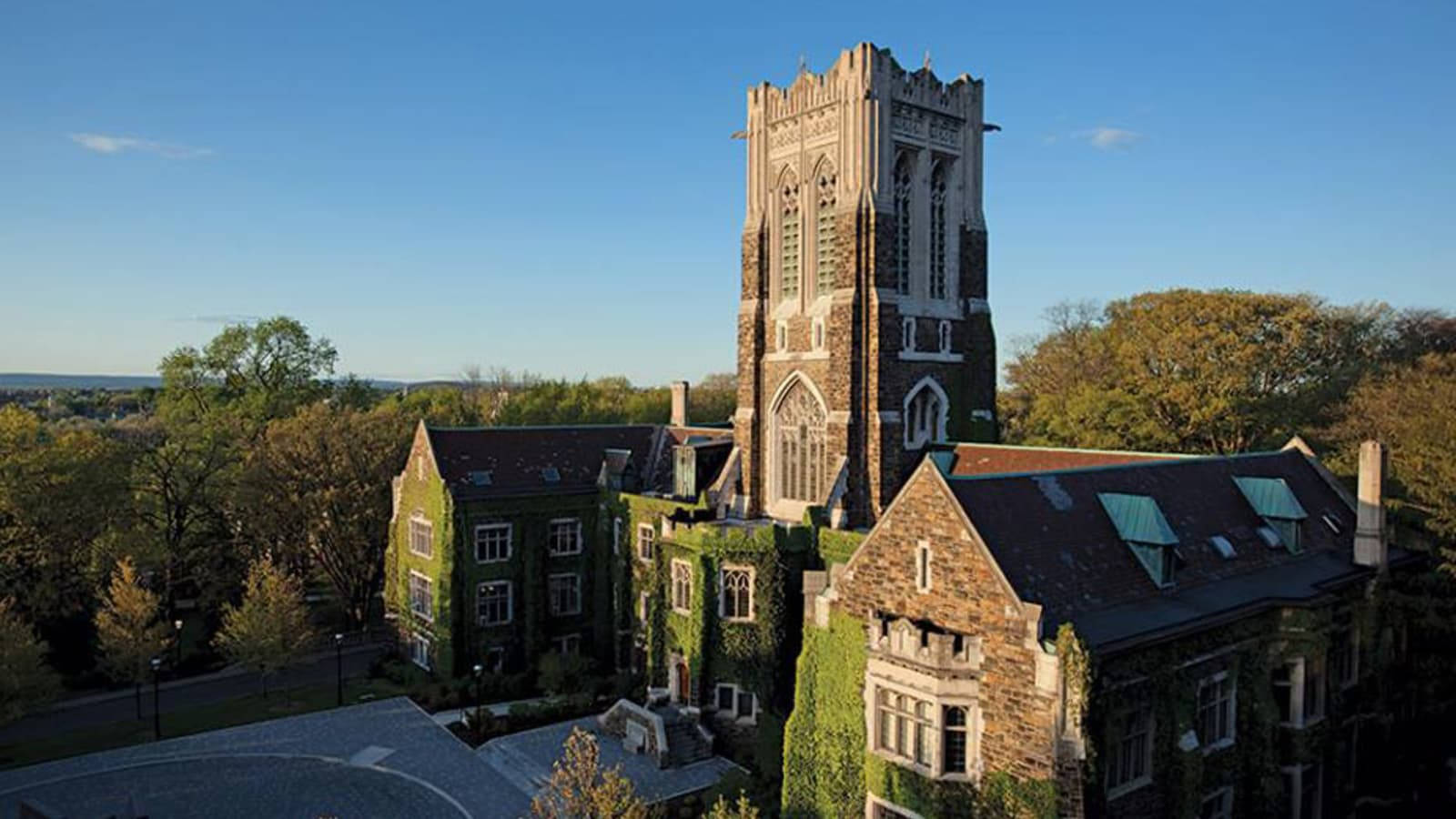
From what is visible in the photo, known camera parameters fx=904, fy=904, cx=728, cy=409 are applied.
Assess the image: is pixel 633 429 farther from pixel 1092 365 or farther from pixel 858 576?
pixel 1092 365

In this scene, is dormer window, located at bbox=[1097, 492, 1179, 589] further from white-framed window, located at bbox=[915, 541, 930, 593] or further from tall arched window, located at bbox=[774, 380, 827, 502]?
tall arched window, located at bbox=[774, 380, 827, 502]

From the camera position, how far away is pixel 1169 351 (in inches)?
1786

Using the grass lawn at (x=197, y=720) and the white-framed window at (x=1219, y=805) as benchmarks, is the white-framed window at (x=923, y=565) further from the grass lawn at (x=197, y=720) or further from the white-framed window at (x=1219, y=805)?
the grass lawn at (x=197, y=720)

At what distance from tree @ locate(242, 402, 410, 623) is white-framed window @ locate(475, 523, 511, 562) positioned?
32.7 ft

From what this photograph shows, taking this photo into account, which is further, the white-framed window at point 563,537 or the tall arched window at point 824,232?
the white-framed window at point 563,537

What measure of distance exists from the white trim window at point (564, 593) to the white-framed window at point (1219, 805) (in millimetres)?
25082

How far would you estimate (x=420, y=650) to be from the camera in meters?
38.0

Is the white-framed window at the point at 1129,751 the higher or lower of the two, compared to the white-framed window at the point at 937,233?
lower

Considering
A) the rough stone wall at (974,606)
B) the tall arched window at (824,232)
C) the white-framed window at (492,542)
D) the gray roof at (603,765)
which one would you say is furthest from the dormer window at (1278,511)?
the white-framed window at (492,542)

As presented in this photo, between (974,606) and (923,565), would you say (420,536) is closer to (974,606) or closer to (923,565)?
(923,565)

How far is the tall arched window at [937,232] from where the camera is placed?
31.6 meters

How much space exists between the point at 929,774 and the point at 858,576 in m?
4.36

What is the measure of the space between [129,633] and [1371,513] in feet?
130

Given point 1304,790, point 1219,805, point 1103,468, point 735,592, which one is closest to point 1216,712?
point 1219,805
